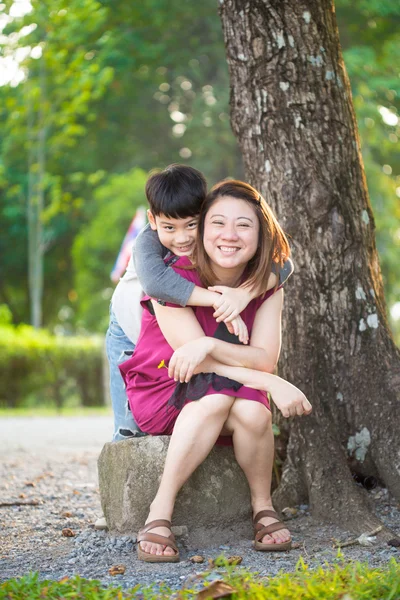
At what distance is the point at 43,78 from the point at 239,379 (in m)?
16.7

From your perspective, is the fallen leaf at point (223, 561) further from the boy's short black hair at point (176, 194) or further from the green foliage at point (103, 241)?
the green foliage at point (103, 241)

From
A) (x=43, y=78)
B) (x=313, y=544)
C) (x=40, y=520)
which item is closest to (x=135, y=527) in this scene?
(x=313, y=544)

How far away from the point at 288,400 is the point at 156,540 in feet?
2.53

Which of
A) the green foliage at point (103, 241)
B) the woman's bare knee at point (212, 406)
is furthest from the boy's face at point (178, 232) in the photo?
the green foliage at point (103, 241)

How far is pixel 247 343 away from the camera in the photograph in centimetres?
334

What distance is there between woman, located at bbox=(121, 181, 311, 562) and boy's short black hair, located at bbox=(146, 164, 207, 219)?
0.08 meters

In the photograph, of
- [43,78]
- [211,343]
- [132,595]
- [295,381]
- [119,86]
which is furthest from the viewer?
[119,86]

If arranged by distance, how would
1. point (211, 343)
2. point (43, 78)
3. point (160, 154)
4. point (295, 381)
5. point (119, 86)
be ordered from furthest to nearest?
point (160, 154) < point (119, 86) < point (43, 78) < point (295, 381) < point (211, 343)

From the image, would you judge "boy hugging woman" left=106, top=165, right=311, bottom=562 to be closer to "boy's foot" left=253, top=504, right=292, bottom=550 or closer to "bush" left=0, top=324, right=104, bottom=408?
"boy's foot" left=253, top=504, right=292, bottom=550

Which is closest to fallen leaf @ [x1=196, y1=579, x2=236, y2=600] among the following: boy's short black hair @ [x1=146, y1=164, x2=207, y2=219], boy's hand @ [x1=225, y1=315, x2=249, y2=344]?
boy's hand @ [x1=225, y1=315, x2=249, y2=344]

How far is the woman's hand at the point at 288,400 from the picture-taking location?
319cm

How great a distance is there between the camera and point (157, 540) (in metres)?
3.03

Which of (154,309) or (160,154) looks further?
(160,154)

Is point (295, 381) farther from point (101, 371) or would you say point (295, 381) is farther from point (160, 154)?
point (160, 154)
